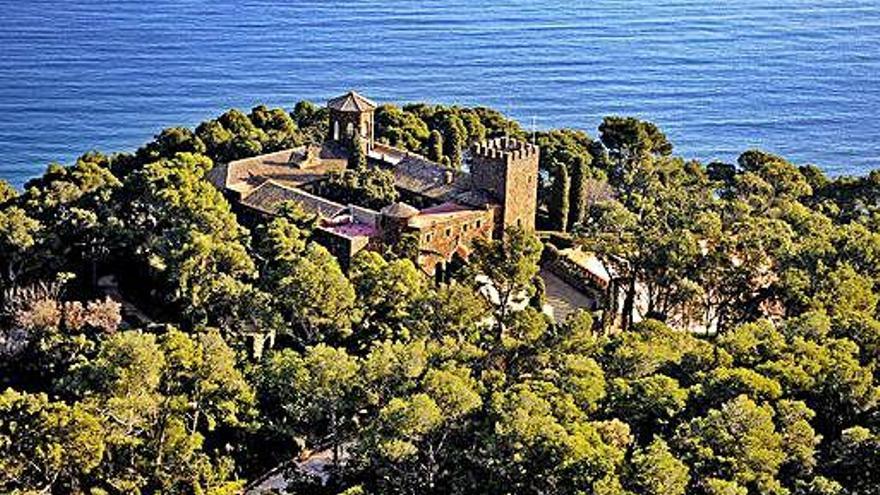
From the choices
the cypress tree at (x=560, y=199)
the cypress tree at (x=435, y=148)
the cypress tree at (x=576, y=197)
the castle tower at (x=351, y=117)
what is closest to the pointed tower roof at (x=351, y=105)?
the castle tower at (x=351, y=117)

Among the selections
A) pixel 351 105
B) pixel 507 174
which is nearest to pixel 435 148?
pixel 351 105

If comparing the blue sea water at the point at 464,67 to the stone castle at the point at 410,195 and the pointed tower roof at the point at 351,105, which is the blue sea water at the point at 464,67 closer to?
the pointed tower roof at the point at 351,105

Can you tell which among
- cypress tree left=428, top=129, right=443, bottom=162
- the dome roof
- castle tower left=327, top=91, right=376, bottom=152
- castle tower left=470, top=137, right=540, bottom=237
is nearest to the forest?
the dome roof

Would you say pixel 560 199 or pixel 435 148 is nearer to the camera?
pixel 560 199

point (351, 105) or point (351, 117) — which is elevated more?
point (351, 105)

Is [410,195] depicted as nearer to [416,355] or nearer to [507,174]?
[507,174]

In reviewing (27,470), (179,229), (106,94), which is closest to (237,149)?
(179,229)
